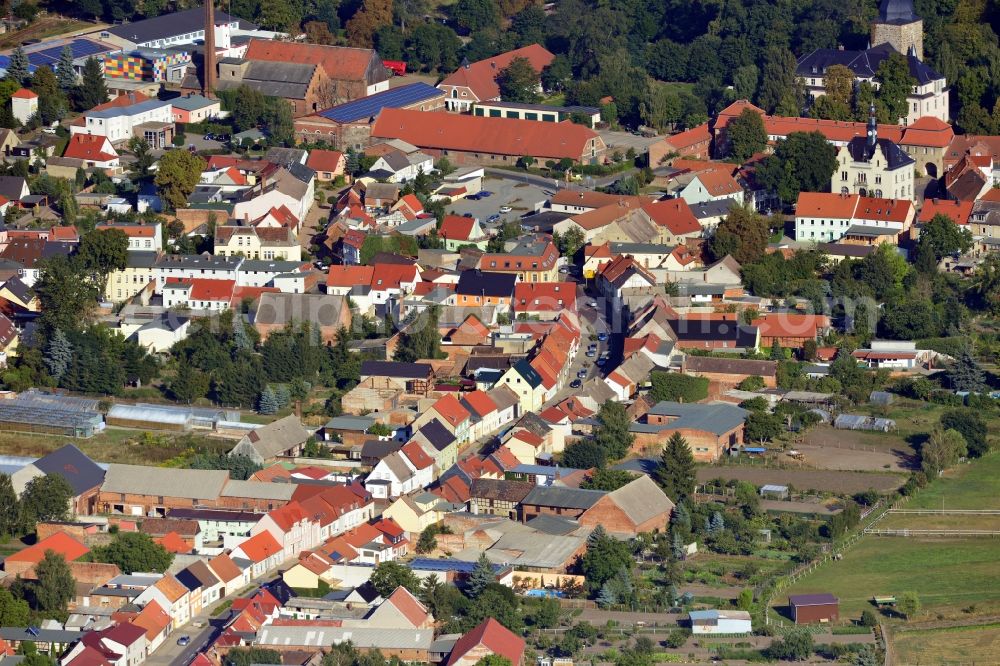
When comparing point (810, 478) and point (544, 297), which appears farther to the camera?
point (544, 297)

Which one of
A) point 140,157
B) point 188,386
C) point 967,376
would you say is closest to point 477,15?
point 140,157

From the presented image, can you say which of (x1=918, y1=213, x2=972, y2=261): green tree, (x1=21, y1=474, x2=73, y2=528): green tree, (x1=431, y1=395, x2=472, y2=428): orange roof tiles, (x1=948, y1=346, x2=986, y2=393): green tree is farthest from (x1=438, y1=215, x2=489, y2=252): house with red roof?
(x1=21, y1=474, x2=73, y2=528): green tree

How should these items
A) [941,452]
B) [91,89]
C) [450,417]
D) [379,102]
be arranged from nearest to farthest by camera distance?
[941,452], [450,417], [91,89], [379,102]

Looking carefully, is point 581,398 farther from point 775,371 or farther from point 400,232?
point 400,232

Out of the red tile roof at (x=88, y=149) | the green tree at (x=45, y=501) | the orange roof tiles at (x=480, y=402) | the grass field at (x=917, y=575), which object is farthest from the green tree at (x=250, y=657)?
the red tile roof at (x=88, y=149)

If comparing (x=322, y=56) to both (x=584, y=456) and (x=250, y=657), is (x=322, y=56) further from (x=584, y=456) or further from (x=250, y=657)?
(x=250, y=657)

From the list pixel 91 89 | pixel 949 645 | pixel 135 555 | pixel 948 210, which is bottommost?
pixel 949 645

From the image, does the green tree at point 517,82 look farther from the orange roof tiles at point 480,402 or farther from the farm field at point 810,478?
the farm field at point 810,478
